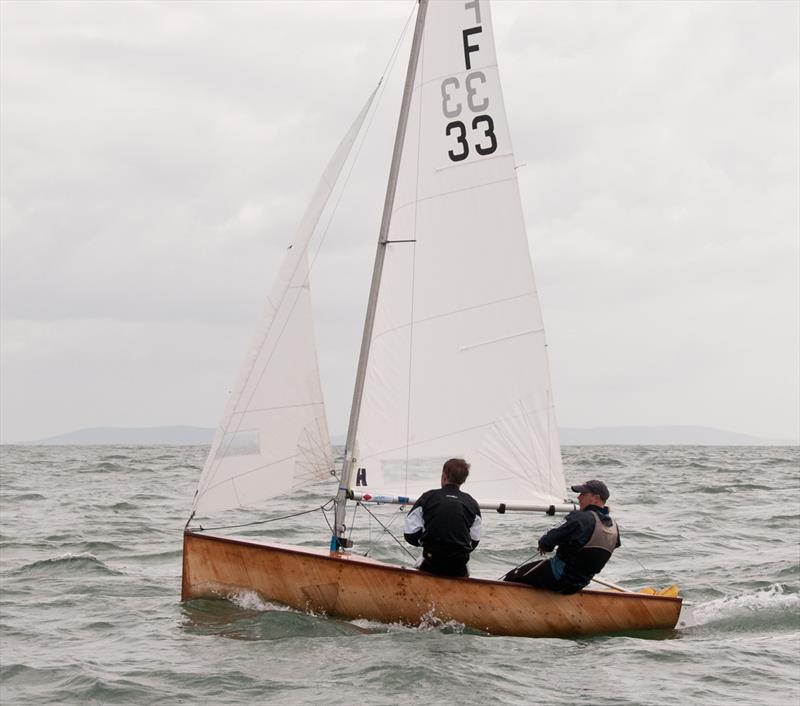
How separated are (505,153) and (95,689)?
18.5 feet

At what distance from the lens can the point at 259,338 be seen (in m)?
9.56

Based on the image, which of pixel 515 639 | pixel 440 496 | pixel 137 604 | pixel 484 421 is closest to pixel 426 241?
pixel 484 421

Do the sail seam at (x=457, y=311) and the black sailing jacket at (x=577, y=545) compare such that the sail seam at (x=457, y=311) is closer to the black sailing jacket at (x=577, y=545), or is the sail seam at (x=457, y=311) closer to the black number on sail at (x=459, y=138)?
the black number on sail at (x=459, y=138)

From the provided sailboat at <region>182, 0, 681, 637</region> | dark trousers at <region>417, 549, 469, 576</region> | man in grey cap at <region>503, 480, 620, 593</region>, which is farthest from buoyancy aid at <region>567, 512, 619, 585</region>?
dark trousers at <region>417, 549, 469, 576</region>

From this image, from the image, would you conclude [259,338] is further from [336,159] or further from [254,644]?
[254,644]

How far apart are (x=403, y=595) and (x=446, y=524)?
0.70 meters

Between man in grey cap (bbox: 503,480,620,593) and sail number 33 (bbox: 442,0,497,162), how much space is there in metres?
3.24

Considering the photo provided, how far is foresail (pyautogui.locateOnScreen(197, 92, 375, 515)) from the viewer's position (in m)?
9.48

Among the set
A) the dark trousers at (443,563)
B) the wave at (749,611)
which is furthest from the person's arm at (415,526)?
the wave at (749,611)

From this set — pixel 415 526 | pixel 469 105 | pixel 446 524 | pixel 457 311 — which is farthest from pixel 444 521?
pixel 469 105

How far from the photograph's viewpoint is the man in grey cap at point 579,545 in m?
8.74

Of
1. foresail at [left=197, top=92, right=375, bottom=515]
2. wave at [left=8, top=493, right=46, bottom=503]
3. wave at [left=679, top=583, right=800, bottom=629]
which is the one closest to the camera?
foresail at [left=197, top=92, right=375, bottom=515]

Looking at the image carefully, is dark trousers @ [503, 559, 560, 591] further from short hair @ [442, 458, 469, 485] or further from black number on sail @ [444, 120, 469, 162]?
black number on sail @ [444, 120, 469, 162]

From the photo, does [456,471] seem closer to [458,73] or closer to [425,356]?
[425,356]
